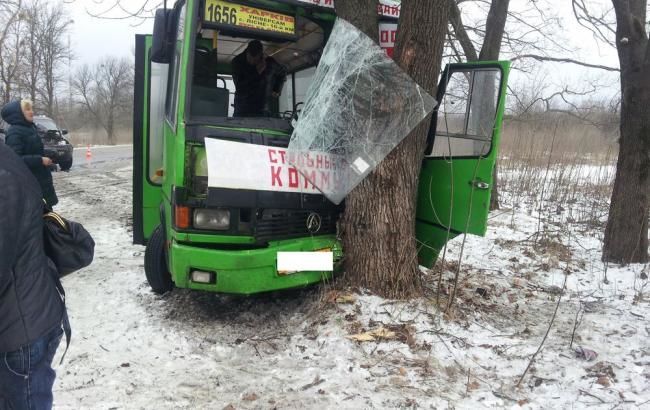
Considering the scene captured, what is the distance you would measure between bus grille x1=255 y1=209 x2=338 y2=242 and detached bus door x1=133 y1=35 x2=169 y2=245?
1727mm

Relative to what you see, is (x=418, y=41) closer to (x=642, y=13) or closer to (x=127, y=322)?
(x=127, y=322)

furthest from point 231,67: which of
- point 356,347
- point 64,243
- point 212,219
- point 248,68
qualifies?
point 64,243

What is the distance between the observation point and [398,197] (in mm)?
4254

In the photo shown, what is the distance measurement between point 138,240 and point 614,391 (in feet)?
15.3

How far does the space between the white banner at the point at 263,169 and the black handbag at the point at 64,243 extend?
4.82 ft

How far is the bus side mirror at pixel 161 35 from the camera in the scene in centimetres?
411

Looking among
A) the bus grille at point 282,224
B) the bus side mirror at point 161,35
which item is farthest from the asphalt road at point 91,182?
the bus grille at point 282,224

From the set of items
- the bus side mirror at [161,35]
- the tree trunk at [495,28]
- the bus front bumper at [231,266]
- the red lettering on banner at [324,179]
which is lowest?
the bus front bumper at [231,266]

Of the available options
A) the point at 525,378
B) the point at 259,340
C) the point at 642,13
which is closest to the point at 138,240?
the point at 259,340

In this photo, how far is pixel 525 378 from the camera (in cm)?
330

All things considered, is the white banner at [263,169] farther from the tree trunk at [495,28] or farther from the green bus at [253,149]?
the tree trunk at [495,28]

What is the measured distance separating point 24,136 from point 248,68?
2745 mm

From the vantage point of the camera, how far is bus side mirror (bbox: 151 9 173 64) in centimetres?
411

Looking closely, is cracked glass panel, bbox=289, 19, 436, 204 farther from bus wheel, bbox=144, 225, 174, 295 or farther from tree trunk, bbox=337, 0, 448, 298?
bus wheel, bbox=144, 225, 174, 295
